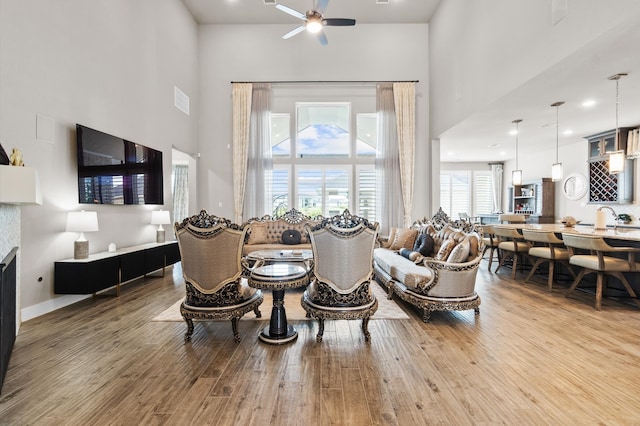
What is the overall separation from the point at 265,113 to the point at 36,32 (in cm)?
456

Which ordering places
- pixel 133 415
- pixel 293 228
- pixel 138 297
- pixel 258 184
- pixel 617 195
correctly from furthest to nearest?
pixel 258 184, pixel 617 195, pixel 293 228, pixel 138 297, pixel 133 415

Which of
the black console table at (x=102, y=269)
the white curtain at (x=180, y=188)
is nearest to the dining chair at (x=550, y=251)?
the black console table at (x=102, y=269)

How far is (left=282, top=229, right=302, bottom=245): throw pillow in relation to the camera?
20.2ft

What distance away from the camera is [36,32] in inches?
135

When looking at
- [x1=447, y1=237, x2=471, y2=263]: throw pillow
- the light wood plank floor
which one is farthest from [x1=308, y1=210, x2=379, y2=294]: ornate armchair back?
[x1=447, y1=237, x2=471, y2=263]: throw pillow

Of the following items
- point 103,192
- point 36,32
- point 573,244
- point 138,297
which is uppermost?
point 36,32

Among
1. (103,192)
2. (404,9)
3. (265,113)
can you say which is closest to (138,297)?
(103,192)

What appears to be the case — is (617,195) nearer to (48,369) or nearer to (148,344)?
(148,344)

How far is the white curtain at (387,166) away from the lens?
7.53 meters

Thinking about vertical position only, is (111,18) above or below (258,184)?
above

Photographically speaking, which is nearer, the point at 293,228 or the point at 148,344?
the point at 148,344

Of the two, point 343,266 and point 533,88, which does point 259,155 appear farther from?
point 533,88

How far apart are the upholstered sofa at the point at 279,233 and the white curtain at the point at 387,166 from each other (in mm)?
1907

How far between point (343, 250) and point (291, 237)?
3.50m
